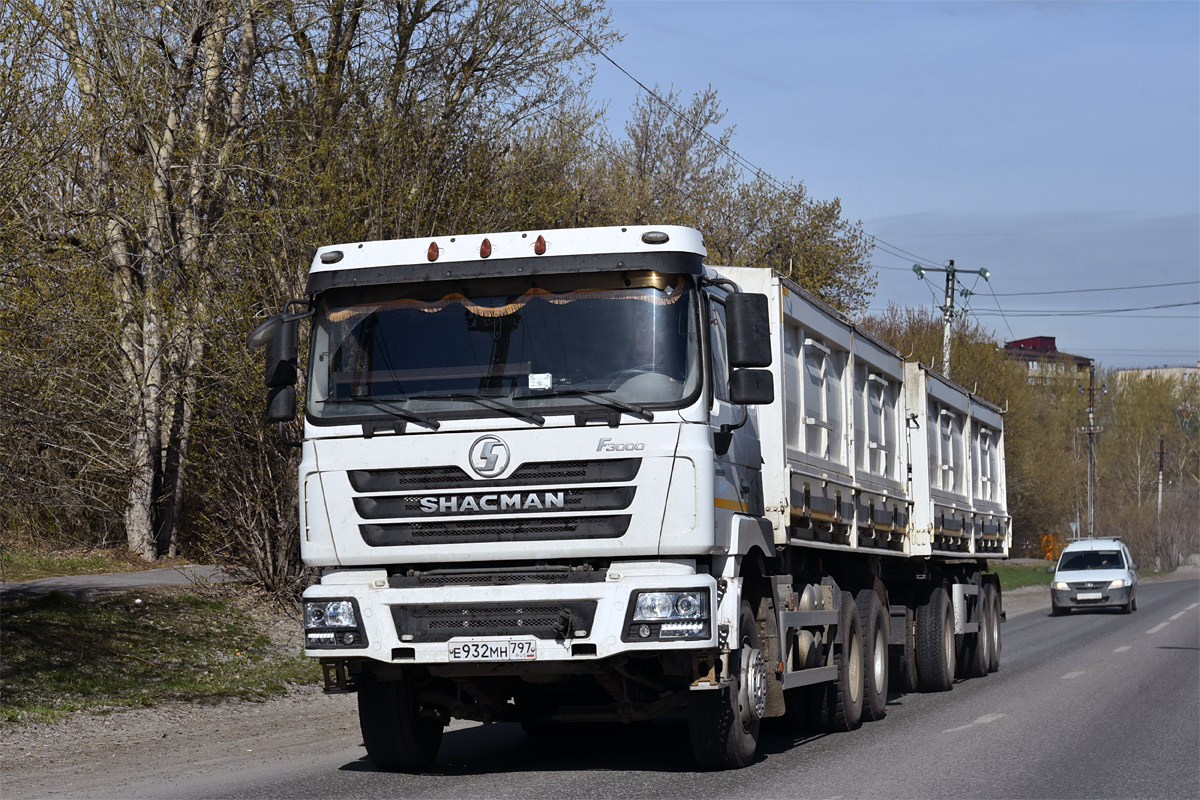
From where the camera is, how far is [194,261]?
1953cm

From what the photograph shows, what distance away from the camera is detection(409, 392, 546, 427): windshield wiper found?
8.47 m

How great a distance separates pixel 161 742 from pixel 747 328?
238 inches

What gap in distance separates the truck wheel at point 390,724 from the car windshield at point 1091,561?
29.6 metres

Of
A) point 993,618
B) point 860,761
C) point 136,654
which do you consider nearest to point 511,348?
point 860,761

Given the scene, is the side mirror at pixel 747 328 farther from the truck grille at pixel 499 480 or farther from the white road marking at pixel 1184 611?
the white road marking at pixel 1184 611

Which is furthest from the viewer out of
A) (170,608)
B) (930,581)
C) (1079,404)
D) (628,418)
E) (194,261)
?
(1079,404)

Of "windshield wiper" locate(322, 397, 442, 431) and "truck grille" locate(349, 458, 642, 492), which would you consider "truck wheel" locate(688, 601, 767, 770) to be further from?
"windshield wiper" locate(322, 397, 442, 431)

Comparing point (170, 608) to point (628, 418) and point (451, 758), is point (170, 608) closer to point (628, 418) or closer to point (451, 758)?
point (451, 758)


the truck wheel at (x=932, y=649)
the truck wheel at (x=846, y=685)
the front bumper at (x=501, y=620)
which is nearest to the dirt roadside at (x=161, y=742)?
the front bumper at (x=501, y=620)

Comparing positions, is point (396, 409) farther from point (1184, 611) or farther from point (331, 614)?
point (1184, 611)

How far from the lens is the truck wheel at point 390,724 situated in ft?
31.1

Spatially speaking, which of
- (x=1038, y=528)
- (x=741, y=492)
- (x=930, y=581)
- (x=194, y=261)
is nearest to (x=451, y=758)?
(x=741, y=492)

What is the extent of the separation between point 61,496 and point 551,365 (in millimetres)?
10720

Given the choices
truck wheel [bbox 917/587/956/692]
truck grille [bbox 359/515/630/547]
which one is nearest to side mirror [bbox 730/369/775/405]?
truck grille [bbox 359/515/630/547]
